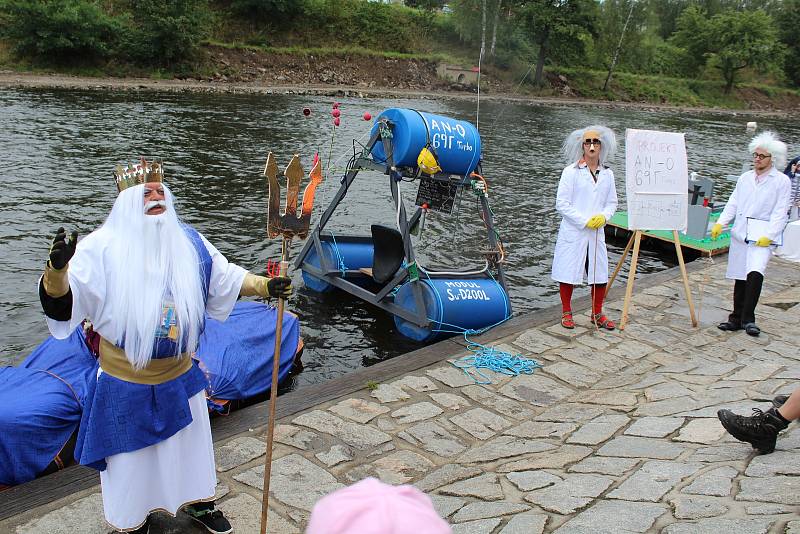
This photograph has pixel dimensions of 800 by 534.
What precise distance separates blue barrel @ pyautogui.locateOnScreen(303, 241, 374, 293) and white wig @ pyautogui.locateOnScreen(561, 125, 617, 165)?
2.87 meters

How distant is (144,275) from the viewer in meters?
3.35

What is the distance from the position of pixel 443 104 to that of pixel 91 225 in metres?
27.2

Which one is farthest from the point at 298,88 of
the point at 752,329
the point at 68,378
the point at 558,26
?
the point at 68,378

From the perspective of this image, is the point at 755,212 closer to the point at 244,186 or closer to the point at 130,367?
the point at 130,367

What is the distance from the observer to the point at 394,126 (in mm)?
7320

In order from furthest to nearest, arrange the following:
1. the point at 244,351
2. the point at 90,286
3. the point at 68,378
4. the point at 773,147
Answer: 1. the point at 773,147
2. the point at 244,351
3. the point at 68,378
4. the point at 90,286

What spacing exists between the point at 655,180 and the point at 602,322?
1747 mm

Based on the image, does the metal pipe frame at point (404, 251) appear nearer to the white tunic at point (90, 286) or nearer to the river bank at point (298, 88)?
the white tunic at point (90, 286)

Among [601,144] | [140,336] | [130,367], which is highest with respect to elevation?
[601,144]

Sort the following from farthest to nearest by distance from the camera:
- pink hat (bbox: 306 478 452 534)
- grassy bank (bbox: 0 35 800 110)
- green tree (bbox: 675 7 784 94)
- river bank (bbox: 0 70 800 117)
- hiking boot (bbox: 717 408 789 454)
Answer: green tree (bbox: 675 7 784 94), grassy bank (bbox: 0 35 800 110), river bank (bbox: 0 70 800 117), hiking boot (bbox: 717 408 789 454), pink hat (bbox: 306 478 452 534)

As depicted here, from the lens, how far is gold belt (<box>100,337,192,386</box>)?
3420 millimetres

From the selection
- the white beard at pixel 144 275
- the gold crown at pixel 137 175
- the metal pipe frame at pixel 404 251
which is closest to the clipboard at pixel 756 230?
the metal pipe frame at pixel 404 251

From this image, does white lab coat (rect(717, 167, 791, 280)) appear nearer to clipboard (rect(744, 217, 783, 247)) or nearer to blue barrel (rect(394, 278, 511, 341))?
clipboard (rect(744, 217, 783, 247))

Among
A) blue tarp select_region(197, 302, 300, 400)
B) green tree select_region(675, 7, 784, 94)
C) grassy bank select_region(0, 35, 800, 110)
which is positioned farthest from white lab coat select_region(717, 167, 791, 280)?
green tree select_region(675, 7, 784, 94)
